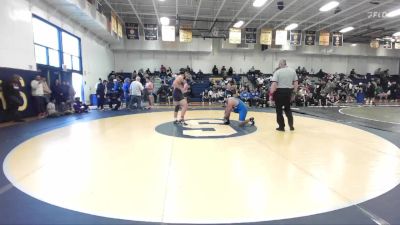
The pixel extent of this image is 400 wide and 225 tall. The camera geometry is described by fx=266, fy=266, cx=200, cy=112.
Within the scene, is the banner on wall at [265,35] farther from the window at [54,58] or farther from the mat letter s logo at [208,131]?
the mat letter s logo at [208,131]

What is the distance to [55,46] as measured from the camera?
11.5 metres

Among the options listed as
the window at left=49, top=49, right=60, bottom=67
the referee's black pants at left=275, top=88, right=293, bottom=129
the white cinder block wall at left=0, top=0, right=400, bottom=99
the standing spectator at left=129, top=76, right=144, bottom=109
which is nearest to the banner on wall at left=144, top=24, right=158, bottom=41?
the white cinder block wall at left=0, top=0, right=400, bottom=99

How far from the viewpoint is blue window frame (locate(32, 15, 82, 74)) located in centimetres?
1010

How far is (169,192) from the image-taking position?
2.58 m

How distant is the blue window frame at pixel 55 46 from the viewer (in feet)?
33.1

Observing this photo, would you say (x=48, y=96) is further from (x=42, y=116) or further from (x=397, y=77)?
(x=397, y=77)

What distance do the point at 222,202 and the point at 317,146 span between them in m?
2.86

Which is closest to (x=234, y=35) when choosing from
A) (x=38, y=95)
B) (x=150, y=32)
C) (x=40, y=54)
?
(x=150, y=32)

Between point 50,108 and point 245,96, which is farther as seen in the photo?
point 245,96

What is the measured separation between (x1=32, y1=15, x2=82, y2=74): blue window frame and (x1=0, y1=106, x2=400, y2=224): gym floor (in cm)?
650

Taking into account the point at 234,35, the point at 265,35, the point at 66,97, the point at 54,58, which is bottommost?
the point at 66,97

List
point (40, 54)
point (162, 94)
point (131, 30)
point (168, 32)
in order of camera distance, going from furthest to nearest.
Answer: point (162, 94), point (131, 30), point (168, 32), point (40, 54)

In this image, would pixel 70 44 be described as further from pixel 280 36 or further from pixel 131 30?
pixel 280 36

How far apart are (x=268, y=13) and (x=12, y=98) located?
15.1 metres
